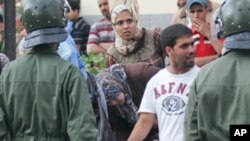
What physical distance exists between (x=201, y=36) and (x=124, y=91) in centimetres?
101

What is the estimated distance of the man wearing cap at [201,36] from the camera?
7352 millimetres

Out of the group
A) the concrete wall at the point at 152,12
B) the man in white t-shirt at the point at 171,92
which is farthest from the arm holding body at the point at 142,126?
the concrete wall at the point at 152,12

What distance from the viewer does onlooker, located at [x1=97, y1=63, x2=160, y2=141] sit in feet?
22.9

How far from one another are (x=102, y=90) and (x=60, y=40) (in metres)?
1.21

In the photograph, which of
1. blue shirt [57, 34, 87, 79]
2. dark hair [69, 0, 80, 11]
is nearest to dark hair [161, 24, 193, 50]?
blue shirt [57, 34, 87, 79]

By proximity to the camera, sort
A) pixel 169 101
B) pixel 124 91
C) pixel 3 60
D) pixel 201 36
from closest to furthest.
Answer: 1. pixel 169 101
2. pixel 124 91
3. pixel 201 36
4. pixel 3 60

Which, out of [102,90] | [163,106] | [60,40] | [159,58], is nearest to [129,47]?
[159,58]

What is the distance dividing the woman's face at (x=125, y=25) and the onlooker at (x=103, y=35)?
115 cm

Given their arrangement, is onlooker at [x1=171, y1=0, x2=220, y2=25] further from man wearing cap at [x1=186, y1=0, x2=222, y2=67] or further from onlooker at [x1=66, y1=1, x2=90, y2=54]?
onlooker at [x1=66, y1=1, x2=90, y2=54]

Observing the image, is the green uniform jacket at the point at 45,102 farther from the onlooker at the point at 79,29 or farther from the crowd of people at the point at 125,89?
the onlooker at the point at 79,29

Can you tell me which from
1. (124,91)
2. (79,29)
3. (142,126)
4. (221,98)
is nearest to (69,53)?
(124,91)

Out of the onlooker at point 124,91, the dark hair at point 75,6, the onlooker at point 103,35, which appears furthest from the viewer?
the dark hair at point 75,6

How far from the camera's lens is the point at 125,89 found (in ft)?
23.0

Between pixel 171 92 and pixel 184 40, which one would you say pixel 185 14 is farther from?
pixel 171 92
